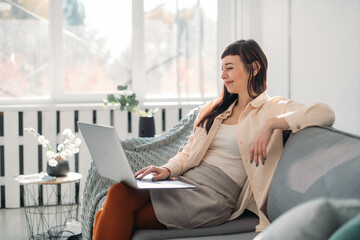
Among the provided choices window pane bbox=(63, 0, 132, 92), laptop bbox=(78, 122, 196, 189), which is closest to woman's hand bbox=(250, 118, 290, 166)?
laptop bbox=(78, 122, 196, 189)

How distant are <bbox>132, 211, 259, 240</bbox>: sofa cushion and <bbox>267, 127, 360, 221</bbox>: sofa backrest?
0.17m

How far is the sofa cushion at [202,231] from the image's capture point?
1.87 m

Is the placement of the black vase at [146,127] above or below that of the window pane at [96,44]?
below

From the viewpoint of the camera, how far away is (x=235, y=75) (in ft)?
7.11

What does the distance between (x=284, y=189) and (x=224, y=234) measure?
1.17 ft

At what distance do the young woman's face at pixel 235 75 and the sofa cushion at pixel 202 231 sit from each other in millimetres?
565

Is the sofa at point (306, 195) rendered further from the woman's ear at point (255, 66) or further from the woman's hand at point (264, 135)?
the woman's ear at point (255, 66)

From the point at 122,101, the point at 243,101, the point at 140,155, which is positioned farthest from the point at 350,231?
the point at 122,101

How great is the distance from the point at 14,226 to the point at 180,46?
1969mm

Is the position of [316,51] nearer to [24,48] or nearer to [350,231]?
[350,231]

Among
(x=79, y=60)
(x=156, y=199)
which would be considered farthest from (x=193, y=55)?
(x=156, y=199)

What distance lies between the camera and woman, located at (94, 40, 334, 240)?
1.86 metres

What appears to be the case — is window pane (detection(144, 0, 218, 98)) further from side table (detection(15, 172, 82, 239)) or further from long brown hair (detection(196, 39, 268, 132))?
long brown hair (detection(196, 39, 268, 132))

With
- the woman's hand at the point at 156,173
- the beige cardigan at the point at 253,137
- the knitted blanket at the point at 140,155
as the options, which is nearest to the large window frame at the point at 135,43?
the knitted blanket at the point at 140,155
